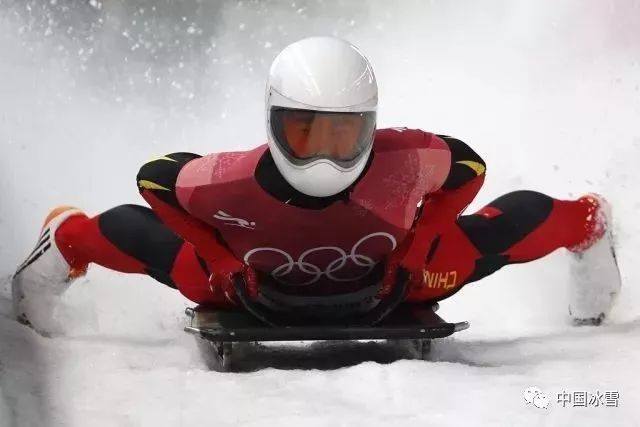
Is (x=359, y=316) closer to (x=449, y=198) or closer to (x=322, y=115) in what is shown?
(x=449, y=198)

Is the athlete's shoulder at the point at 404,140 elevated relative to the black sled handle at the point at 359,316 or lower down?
elevated

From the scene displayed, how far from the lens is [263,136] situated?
17.9 feet

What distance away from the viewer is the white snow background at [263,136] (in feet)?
8.12

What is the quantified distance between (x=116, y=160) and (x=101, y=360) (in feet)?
8.94

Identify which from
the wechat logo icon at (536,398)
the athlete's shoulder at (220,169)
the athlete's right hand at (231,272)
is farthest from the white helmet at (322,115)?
the wechat logo icon at (536,398)

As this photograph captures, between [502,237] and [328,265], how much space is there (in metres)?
0.65

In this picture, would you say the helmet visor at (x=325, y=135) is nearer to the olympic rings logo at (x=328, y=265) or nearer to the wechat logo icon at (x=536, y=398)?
the olympic rings logo at (x=328, y=265)

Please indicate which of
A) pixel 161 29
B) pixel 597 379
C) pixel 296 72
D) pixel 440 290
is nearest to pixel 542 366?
pixel 597 379

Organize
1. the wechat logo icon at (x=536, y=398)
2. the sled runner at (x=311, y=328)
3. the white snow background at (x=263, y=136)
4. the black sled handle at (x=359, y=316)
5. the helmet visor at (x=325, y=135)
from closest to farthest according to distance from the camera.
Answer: the wechat logo icon at (x=536, y=398), the white snow background at (x=263, y=136), the helmet visor at (x=325, y=135), the sled runner at (x=311, y=328), the black sled handle at (x=359, y=316)

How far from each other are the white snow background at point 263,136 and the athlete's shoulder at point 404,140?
0.62 m

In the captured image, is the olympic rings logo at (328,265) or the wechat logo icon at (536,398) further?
the olympic rings logo at (328,265)

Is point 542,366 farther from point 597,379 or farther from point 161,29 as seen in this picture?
point 161,29

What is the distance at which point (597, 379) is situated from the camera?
2480 millimetres

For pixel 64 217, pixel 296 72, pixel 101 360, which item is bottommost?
pixel 101 360
